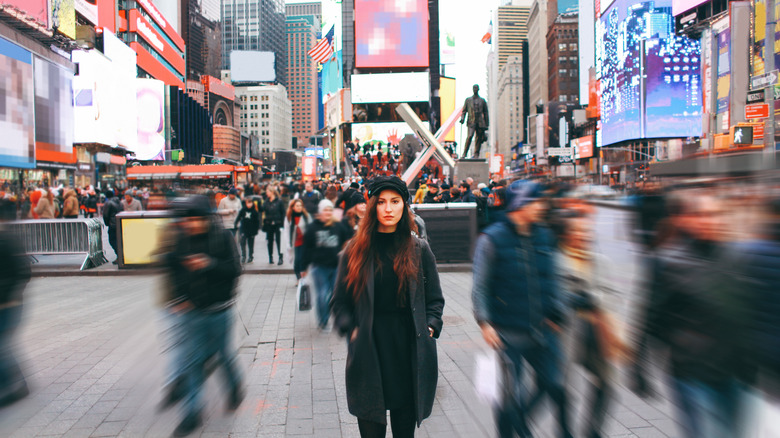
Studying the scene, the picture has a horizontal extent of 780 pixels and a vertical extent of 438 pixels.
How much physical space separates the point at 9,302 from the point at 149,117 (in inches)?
2870

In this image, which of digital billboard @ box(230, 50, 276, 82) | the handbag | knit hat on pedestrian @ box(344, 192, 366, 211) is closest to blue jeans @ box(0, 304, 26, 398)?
the handbag

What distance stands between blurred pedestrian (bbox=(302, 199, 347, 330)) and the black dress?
13.7 feet

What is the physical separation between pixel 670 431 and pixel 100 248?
1199 centimetres

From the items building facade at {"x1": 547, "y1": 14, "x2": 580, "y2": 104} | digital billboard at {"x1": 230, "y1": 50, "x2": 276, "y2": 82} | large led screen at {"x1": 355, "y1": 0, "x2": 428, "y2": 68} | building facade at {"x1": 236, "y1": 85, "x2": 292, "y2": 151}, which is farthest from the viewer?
building facade at {"x1": 236, "y1": 85, "x2": 292, "y2": 151}

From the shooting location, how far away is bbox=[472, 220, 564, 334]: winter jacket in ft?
10.7

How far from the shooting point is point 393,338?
293 centimetres

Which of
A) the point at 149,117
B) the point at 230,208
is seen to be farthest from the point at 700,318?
the point at 149,117

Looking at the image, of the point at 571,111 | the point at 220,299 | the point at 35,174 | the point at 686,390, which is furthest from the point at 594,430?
the point at 571,111

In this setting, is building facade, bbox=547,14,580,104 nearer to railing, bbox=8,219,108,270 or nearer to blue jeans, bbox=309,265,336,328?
railing, bbox=8,219,108,270

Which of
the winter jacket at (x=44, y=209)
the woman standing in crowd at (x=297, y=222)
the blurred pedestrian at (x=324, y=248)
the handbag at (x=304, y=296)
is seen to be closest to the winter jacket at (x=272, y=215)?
the woman standing in crowd at (x=297, y=222)

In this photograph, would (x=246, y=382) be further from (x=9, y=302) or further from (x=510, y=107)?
(x=510, y=107)

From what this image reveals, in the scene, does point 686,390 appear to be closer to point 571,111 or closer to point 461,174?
point 461,174

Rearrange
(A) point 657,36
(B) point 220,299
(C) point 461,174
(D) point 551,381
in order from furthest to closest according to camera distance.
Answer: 1. (A) point 657,36
2. (C) point 461,174
3. (B) point 220,299
4. (D) point 551,381

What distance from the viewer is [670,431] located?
3.93m
